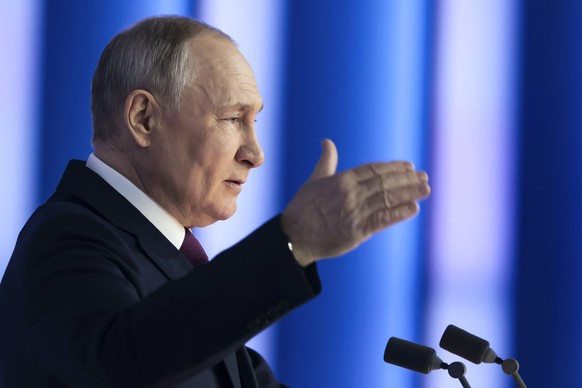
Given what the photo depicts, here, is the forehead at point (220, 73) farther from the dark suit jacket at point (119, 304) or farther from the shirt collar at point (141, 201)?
the dark suit jacket at point (119, 304)

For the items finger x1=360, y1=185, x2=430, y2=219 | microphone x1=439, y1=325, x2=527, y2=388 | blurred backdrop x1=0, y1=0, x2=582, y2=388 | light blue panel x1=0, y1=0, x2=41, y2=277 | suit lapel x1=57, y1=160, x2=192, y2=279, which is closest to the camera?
finger x1=360, y1=185, x2=430, y2=219

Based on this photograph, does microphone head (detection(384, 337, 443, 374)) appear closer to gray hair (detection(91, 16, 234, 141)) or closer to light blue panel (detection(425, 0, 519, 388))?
gray hair (detection(91, 16, 234, 141))

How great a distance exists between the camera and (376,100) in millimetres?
2447

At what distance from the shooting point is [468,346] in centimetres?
148

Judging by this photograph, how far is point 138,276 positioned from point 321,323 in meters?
1.21

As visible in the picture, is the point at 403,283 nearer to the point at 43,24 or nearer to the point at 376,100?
the point at 376,100

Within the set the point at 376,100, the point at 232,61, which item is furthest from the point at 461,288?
the point at 232,61

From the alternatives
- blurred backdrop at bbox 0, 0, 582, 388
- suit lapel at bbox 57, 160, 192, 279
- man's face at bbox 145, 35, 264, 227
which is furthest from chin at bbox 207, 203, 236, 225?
blurred backdrop at bbox 0, 0, 582, 388

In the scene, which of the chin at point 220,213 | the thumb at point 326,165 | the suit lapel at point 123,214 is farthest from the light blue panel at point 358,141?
the thumb at point 326,165

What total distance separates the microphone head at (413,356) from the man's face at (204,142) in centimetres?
34

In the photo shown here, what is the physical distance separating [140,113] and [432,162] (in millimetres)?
1134

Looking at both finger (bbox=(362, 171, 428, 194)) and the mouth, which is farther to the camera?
the mouth

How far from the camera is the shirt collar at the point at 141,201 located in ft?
4.68

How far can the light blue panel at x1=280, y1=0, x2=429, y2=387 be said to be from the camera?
2.39 m
